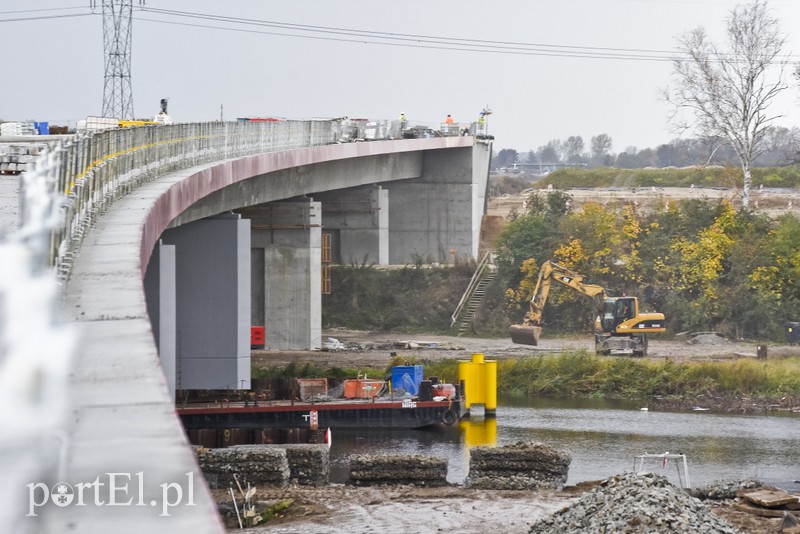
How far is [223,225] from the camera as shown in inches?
1597

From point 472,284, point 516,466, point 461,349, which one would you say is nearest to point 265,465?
point 516,466

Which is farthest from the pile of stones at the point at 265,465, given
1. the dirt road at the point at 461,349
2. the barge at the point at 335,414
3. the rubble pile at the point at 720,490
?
the dirt road at the point at 461,349

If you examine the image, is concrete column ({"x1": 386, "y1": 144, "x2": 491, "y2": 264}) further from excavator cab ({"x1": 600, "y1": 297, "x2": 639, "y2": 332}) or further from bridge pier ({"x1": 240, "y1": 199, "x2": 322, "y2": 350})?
excavator cab ({"x1": 600, "y1": 297, "x2": 639, "y2": 332})

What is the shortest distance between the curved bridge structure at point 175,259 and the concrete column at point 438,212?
0.09m

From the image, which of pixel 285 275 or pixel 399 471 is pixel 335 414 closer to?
pixel 399 471

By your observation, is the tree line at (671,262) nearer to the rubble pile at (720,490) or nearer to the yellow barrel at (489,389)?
the yellow barrel at (489,389)

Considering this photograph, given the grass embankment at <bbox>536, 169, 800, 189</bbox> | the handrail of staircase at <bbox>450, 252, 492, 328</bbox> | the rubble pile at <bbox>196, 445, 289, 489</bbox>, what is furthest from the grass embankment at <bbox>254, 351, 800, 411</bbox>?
the grass embankment at <bbox>536, 169, 800, 189</bbox>

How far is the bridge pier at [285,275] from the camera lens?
5978cm

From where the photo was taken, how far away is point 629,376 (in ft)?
172

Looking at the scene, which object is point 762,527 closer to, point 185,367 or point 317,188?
point 185,367

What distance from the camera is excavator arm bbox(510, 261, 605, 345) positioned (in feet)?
203

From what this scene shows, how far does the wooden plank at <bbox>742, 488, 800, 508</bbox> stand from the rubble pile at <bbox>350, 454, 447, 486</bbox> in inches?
284

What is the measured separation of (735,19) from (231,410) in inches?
1882

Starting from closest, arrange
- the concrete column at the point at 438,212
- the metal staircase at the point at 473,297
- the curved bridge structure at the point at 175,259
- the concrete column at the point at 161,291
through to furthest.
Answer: the curved bridge structure at the point at 175,259, the concrete column at the point at 161,291, the metal staircase at the point at 473,297, the concrete column at the point at 438,212
